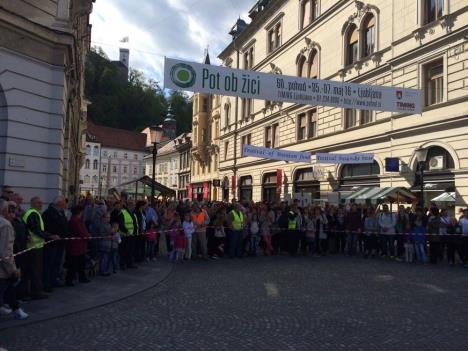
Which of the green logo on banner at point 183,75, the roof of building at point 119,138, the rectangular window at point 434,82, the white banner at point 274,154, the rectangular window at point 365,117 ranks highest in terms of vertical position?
the roof of building at point 119,138

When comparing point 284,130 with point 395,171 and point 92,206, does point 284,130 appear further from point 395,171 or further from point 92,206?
point 92,206

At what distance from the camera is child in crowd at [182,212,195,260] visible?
15.3 metres

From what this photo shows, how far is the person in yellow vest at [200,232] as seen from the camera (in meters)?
15.5

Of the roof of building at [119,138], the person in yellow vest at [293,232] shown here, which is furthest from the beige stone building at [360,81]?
the roof of building at [119,138]

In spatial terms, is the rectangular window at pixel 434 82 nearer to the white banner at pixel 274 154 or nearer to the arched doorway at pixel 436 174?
the arched doorway at pixel 436 174

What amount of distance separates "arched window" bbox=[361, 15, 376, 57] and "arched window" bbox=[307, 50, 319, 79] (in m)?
5.39

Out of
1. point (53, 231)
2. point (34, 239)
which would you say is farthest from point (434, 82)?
point (34, 239)

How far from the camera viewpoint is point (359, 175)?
27.3 metres

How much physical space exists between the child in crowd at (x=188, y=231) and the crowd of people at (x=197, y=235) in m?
0.03

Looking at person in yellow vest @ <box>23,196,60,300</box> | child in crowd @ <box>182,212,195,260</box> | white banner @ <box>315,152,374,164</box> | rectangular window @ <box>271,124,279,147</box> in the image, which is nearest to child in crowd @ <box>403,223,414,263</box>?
child in crowd @ <box>182,212,195,260</box>

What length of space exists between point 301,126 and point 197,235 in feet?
66.5

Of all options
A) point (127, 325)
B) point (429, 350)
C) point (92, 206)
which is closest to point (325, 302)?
point (429, 350)

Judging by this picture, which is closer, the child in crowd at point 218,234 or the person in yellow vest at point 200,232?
the person in yellow vest at point 200,232

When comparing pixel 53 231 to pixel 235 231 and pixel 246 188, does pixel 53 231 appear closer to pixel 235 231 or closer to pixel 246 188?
pixel 235 231
